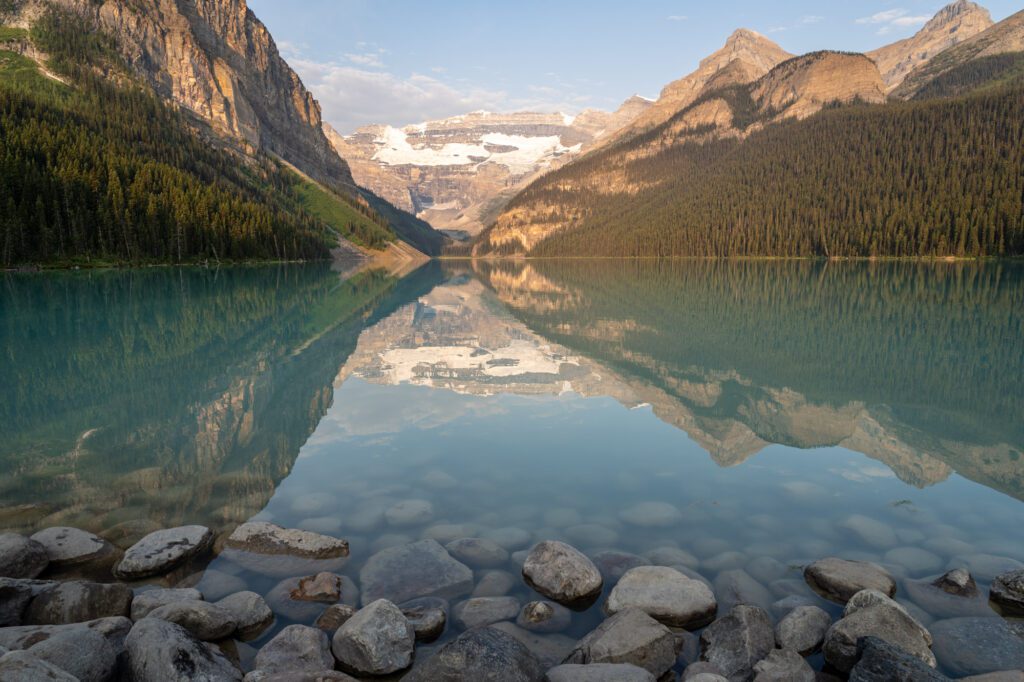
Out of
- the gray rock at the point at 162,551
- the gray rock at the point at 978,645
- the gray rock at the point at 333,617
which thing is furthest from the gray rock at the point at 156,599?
the gray rock at the point at 978,645

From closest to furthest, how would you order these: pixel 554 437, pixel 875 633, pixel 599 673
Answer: pixel 599 673, pixel 875 633, pixel 554 437

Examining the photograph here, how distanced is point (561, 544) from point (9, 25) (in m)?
243

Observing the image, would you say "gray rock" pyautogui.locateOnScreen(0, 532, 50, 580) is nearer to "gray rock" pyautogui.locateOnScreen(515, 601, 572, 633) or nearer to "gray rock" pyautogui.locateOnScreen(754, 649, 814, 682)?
"gray rock" pyautogui.locateOnScreen(515, 601, 572, 633)

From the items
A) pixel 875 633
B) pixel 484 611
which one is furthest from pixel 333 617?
pixel 875 633

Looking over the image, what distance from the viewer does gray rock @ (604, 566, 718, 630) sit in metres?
7.57

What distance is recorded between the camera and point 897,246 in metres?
134

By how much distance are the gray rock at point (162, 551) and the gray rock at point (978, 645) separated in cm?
1036

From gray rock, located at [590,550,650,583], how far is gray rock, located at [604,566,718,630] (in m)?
0.59

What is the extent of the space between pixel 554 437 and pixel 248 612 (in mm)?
9482

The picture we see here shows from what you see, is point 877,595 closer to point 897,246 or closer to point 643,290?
point 643,290

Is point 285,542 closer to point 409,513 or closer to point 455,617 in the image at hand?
point 409,513

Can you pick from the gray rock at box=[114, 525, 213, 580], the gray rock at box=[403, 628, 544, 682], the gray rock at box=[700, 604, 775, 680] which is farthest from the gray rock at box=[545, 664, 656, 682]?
the gray rock at box=[114, 525, 213, 580]

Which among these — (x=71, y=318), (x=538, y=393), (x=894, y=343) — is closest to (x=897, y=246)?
(x=894, y=343)

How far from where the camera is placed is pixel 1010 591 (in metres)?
7.80
